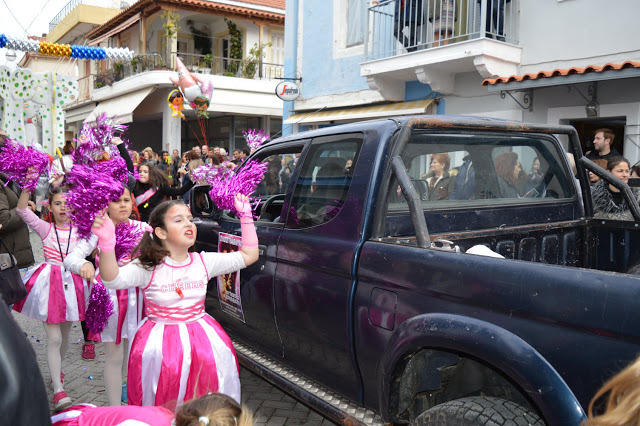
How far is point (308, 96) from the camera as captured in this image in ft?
45.0

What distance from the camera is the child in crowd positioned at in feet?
4.54

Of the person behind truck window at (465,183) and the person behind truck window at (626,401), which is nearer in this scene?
the person behind truck window at (626,401)

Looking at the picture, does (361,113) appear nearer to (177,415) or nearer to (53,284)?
(53,284)

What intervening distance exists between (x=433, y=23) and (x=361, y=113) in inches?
107

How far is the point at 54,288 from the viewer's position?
3822mm

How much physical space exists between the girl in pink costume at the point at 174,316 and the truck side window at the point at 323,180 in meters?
0.36

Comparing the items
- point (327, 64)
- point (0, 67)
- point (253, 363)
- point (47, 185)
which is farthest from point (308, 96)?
point (253, 363)

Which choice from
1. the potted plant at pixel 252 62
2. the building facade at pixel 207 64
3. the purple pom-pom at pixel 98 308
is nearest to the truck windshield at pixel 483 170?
the purple pom-pom at pixel 98 308

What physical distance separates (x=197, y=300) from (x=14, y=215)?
2310 mm

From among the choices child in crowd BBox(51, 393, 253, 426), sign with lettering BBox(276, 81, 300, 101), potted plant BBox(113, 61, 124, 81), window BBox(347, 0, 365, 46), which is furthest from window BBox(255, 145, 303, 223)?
potted plant BBox(113, 61, 124, 81)

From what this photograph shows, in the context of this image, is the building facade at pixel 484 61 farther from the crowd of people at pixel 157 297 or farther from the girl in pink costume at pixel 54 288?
the girl in pink costume at pixel 54 288

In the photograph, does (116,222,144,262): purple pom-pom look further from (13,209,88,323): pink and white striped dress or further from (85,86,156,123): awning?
(85,86,156,123): awning

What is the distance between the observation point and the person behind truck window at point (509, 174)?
334cm

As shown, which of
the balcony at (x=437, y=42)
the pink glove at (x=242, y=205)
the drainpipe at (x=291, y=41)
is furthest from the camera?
the drainpipe at (x=291, y=41)
